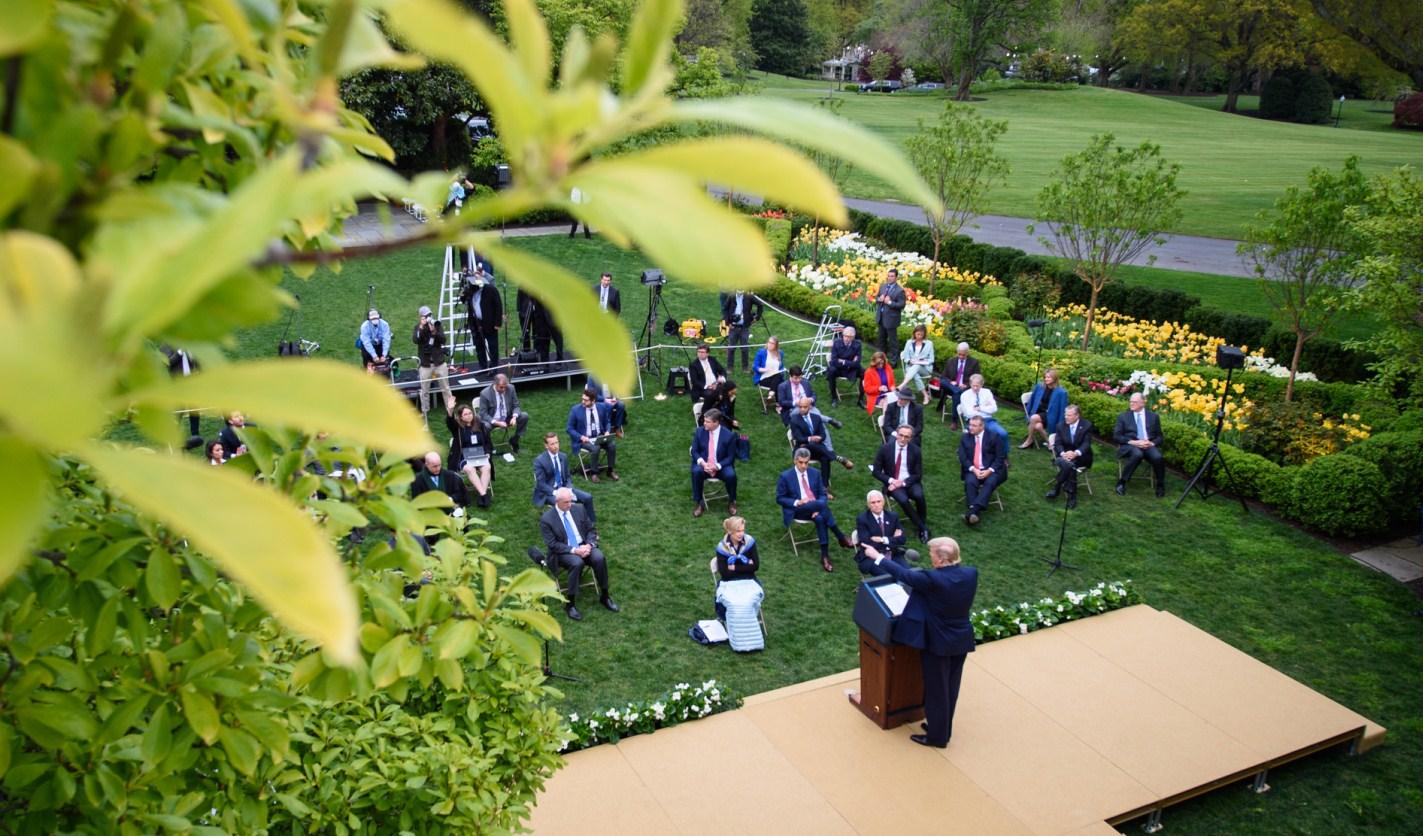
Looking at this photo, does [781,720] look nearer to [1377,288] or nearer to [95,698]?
[95,698]

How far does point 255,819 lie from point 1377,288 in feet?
47.5

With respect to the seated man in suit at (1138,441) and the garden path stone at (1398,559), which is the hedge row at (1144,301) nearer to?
the garden path stone at (1398,559)

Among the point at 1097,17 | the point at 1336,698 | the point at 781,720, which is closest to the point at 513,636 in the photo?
the point at 781,720

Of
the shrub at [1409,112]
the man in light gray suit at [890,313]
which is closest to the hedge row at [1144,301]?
the man in light gray suit at [890,313]

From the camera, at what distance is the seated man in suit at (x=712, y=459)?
13.1 m

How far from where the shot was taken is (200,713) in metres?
2.53

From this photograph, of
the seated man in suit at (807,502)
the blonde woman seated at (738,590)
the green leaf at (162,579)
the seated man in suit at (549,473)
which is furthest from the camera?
the seated man in suit at (549,473)

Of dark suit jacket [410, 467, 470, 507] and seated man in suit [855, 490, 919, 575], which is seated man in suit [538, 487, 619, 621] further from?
seated man in suit [855, 490, 919, 575]

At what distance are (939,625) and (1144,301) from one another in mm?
16645

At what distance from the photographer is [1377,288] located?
13406 millimetres

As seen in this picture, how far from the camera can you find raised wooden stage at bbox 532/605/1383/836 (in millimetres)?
7734

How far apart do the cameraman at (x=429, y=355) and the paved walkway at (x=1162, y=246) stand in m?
16.7

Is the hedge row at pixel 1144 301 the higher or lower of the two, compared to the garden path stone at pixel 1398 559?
higher

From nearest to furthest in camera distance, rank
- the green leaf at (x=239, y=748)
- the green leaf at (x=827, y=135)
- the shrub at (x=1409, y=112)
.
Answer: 1. the green leaf at (x=827, y=135)
2. the green leaf at (x=239, y=748)
3. the shrub at (x=1409, y=112)
